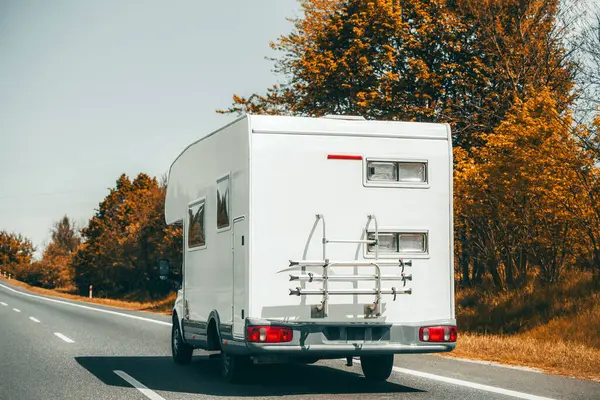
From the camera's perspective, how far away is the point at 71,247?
405 ft

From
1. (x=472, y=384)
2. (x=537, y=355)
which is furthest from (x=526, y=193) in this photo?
(x=472, y=384)

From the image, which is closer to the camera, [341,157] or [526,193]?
[341,157]

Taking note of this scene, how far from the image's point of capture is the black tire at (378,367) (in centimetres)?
1047

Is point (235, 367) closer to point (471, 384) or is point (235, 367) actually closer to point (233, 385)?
point (233, 385)

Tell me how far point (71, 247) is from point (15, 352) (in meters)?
113

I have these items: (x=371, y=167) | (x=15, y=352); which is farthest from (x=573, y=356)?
(x=15, y=352)

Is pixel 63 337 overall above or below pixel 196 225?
below

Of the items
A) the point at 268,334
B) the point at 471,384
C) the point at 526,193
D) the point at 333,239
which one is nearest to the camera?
the point at 268,334

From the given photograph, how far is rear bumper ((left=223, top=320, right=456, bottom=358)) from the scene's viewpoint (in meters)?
8.70

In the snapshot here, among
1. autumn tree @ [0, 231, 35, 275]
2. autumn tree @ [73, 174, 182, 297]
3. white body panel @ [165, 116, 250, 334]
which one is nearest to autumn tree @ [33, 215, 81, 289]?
autumn tree @ [73, 174, 182, 297]

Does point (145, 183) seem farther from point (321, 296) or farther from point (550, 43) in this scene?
point (321, 296)

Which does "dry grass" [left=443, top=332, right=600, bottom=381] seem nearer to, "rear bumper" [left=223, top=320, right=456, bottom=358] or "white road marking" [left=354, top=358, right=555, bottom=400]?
"white road marking" [left=354, top=358, right=555, bottom=400]

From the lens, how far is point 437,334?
918 cm

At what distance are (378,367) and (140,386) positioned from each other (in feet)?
9.59
